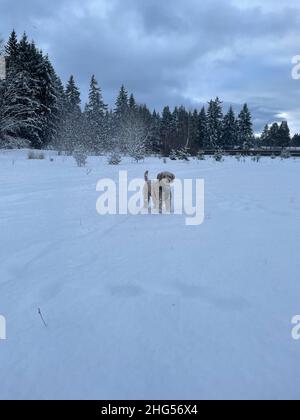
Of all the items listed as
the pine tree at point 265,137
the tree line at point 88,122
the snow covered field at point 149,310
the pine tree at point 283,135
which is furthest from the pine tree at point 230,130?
the snow covered field at point 149,310

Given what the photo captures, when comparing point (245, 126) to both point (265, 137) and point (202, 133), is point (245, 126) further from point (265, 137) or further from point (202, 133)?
point (265, 137)

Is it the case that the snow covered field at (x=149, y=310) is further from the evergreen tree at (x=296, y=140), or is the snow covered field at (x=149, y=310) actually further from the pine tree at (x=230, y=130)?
the evergreen tree at (x=296, y=140)

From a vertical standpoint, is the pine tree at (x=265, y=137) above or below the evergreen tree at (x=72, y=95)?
below

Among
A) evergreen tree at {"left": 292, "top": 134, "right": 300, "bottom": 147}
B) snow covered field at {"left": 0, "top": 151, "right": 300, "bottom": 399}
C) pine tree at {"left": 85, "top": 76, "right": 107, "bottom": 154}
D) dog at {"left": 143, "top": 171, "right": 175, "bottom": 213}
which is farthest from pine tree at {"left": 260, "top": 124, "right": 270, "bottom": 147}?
snow covered field at {"left": 0, "top": 151, "right": 300, "bottom": 399}

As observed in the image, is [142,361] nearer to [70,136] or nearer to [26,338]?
[26,338]

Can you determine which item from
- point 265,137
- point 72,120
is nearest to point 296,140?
point 265,137

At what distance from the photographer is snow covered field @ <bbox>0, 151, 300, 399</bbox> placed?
67.2 inches

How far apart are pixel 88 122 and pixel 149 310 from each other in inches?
1784

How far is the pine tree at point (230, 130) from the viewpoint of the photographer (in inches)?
2144

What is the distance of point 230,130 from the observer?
179 feet

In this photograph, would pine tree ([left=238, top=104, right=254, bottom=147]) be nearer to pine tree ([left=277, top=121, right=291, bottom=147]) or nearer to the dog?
pine tree ([left=277, top=121, right=291, bottom=147])

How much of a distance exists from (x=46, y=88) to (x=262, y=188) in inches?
1035

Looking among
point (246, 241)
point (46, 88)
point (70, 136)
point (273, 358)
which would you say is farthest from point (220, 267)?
point (70, 136)

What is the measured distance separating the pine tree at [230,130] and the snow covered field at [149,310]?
52522mm
